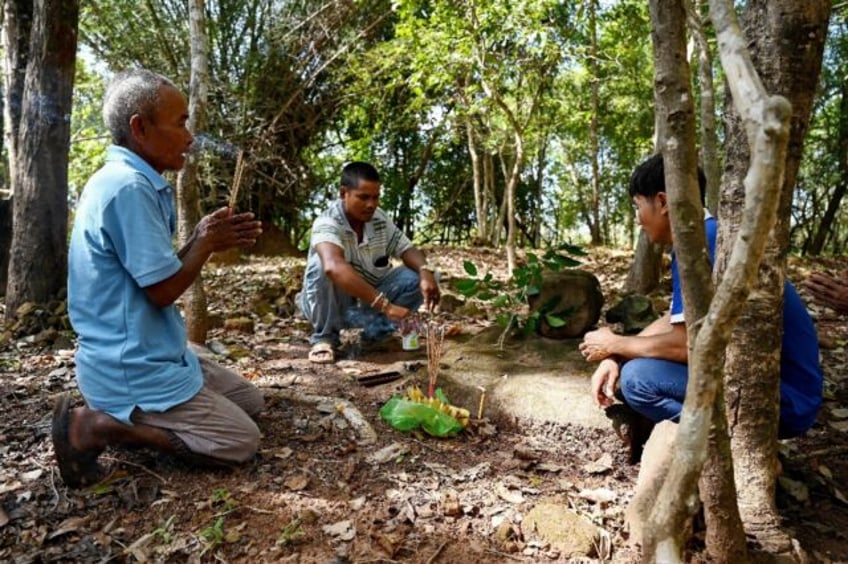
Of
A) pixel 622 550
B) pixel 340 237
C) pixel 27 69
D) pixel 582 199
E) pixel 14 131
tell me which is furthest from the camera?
pixel 582 199

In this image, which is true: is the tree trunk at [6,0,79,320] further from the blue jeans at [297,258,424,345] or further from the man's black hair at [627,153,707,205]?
the man's black hair at [627,153,707,205]

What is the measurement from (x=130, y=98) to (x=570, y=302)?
2.73 m

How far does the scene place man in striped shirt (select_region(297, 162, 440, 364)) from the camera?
399 cm

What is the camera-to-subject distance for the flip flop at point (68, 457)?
2.34 meters

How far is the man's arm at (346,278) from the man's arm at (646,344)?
1.41 m

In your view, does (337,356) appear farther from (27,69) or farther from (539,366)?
(27,69)

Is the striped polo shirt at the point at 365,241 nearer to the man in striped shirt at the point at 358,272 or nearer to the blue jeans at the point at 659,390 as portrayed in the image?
the man in striped shirt at the point at 358,272

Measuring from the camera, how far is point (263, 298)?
595cm

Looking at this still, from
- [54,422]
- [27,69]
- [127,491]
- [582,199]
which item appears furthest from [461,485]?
[582,199]

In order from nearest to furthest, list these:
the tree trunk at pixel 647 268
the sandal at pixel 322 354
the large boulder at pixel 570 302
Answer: the large boulder at pixel 570 302 < the sandal at pixel 322 354 < the tree trunk at pixel 647 268

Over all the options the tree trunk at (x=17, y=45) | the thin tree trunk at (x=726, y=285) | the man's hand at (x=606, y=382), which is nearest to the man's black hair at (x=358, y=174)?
the man's hand at (x=606, y=382)

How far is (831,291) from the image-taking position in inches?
105

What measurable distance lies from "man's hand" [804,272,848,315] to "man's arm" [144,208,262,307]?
94.8 inches

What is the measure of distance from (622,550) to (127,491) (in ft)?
5.96
